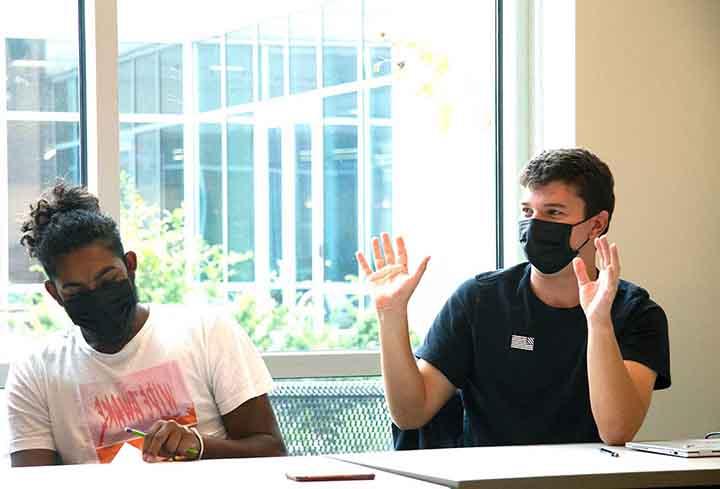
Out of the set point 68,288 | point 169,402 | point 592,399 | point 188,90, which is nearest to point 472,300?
point 592,399

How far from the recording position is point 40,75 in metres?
3.42

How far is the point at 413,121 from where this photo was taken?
3.87m

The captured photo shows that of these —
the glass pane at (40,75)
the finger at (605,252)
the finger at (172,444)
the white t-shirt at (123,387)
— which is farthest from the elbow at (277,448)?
the glass pane at (40,75)

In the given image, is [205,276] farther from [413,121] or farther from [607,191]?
[607,191]

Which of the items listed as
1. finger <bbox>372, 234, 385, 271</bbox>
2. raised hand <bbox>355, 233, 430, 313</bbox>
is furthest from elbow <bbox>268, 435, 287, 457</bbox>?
finger <bbox>372, 234, 385, 271</bbox>

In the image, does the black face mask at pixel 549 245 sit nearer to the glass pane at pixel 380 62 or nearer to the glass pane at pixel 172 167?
the glass pane at pixel 380 62

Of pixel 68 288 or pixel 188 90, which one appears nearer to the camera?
pixel 68 288

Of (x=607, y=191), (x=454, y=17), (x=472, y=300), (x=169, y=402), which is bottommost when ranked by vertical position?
(x=169, y=402)

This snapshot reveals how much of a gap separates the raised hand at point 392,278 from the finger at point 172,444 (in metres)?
0.64

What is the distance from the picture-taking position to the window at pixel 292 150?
3518 millimetres

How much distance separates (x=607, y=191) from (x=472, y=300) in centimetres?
46

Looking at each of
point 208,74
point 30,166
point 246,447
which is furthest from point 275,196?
point 246,447

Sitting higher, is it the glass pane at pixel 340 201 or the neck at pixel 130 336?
the glass pane at pixel 340 201

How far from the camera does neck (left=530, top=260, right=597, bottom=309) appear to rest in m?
2.89
